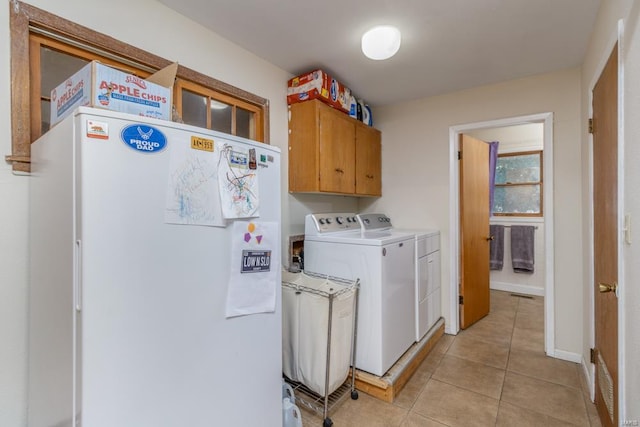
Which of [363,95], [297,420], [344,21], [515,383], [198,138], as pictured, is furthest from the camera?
[363,95]

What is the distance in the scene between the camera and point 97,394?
2.79ft

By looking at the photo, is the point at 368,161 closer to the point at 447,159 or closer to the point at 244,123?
the point at 447,159

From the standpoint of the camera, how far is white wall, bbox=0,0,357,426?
1168 millimetres

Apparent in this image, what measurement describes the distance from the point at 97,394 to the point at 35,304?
0.58 m

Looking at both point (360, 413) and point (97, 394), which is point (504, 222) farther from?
point (97, 394)

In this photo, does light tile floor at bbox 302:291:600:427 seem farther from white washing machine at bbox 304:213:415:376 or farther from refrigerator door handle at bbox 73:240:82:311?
refrigerator door handle at bbox 73:240:82:311

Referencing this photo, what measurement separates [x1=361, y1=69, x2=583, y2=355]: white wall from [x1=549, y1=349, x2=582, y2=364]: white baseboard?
0.08 ft

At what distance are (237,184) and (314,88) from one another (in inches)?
58.2

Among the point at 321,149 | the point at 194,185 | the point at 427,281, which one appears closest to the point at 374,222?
the point at 427,281

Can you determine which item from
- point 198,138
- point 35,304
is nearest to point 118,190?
point 198,138

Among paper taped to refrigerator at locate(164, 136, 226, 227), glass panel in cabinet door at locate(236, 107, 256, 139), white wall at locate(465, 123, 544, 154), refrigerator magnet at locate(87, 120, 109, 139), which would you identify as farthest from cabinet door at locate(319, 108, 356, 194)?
white wall at locate(465, 123, 544, 154)

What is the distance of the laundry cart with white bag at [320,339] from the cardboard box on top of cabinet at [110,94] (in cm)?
128

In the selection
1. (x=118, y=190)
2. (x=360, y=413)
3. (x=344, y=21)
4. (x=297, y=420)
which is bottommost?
(x=360, y=413)

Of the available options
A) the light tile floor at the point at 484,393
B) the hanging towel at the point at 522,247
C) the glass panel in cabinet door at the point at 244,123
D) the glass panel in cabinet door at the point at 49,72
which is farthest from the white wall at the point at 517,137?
the glass panel in cabinet door at the point at 49,72
